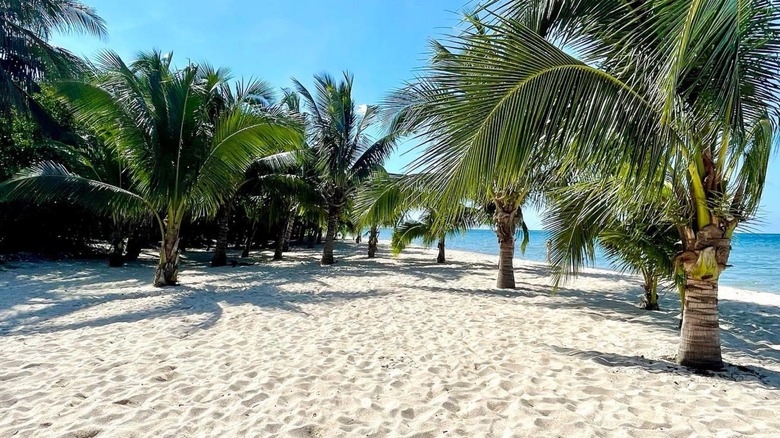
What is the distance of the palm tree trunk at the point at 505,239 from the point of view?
872cm

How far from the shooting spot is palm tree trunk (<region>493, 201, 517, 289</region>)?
8719mm

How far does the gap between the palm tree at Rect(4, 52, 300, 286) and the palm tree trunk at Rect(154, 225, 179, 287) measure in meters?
0.02

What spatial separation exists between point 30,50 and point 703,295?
17546 mm

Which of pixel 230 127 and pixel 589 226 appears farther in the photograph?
pixel 230 127

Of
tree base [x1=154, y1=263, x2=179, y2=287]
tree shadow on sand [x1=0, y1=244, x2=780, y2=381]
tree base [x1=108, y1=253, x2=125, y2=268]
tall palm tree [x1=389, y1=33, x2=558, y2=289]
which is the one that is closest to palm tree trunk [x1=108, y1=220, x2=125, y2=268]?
tree base [x1=108, y1=253, x2=125, y2=268]

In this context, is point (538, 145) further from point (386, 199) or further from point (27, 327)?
point (27, 327)

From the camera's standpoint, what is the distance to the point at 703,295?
3.49 meters

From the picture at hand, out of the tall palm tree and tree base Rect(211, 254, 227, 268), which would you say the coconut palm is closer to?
tree base Rect(211, 254, 227, 268)

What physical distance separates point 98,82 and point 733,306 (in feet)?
46.4

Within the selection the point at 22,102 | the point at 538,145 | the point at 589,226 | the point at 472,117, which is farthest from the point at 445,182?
the point at 22,102

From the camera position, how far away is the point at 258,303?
6.27 metres

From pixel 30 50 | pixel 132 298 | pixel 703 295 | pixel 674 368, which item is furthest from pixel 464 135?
pixel 30 50

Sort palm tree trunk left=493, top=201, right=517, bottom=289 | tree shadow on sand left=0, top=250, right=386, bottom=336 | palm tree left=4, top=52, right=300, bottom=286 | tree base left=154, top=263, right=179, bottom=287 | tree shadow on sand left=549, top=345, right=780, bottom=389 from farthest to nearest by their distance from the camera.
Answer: palm tree trunk left=493, top=201, right=517, bottom=289, tree base left=154, top=263, right=179, bottom=287, palm tree left=4, top=52, right=300, bottom=286, tree shadow on sand left=0, top=250, right=386, bottom=336, tree shadow on sand left=549, top=345, right=780, bottom=389

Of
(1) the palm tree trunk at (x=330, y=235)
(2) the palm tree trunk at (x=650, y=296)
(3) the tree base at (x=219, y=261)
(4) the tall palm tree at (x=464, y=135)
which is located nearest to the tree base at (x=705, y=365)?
(4) the tall palm tree at (x=464, y=135)
